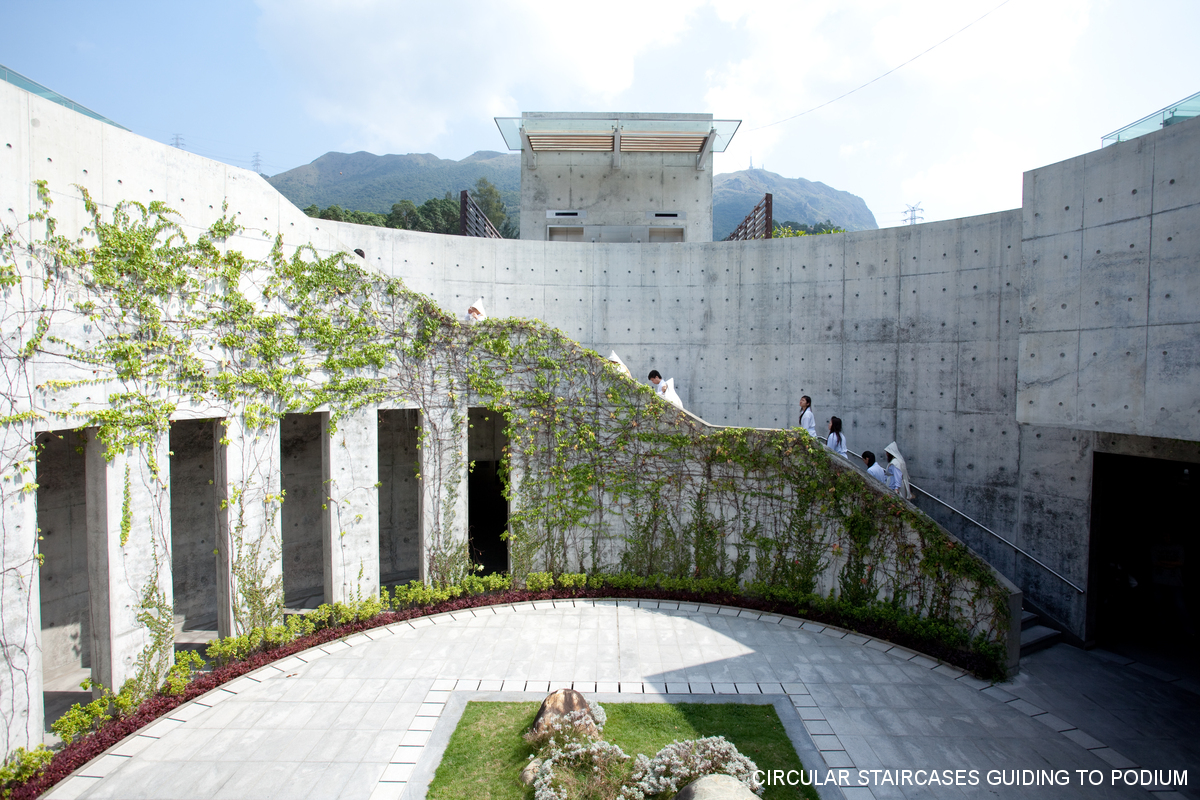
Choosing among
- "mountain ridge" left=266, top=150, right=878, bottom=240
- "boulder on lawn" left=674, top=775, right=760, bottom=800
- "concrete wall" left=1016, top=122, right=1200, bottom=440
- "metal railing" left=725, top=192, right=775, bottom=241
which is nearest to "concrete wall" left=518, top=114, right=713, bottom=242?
"metal railing" left=725, top=192, right=775, bottom=241

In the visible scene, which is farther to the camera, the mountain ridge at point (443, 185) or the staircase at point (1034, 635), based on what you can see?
the mountain ridge at point (443, 185)

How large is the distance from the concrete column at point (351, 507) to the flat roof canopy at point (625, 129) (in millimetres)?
9590

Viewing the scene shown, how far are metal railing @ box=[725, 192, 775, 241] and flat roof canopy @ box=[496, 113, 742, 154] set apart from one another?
2.02 meters

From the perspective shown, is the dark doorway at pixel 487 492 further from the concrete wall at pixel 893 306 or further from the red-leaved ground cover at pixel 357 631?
the red-leaved ground cover at pixel 357 631

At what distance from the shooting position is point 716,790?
474 centimetres

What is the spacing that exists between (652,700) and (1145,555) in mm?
8988

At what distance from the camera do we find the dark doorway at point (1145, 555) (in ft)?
30.2

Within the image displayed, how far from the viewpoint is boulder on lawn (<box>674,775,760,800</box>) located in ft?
15.3

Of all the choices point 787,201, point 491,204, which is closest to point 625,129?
point 491,204

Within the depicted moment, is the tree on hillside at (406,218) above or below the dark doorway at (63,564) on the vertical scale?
above

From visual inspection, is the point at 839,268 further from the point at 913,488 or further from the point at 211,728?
the point at 211,728

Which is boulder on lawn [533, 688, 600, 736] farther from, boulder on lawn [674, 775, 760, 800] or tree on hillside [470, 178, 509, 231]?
tree on hillside [470, 178, 509, 231]

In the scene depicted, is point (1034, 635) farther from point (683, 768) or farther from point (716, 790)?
point (716, 790)

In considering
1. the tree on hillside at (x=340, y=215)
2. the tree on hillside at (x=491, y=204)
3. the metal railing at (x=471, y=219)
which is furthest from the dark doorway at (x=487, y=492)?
the tree on hillside at (x=491, y=204)
